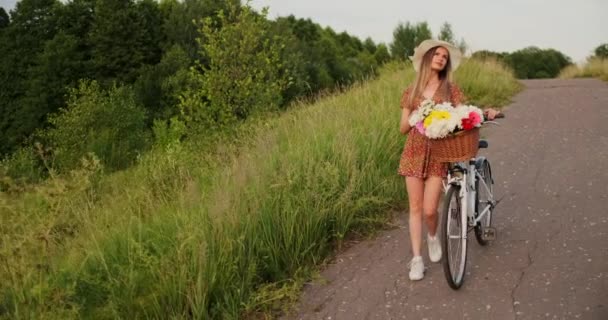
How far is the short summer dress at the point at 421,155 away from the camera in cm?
423

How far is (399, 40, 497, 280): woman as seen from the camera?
424 cm

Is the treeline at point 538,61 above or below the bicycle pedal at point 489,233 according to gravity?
Answer: below

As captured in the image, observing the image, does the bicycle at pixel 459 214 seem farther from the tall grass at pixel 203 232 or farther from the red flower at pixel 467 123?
the tall grass at pixel 203 232

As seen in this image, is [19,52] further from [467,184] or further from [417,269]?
[467,184]

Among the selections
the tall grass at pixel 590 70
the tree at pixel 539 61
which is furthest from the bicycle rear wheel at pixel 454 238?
the tree at pixel 539 61

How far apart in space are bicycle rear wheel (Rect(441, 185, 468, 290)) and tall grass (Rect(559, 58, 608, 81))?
1635cm

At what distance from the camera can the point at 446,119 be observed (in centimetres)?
393

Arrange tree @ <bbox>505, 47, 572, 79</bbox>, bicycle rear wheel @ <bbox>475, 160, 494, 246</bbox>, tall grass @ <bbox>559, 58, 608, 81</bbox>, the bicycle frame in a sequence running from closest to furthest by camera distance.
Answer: the bicycle frame → bicycle rear wheel @ <bbox>475, 160, 494, 246</bbox> → tall grass @ <bbox>559, 58, 608, 81</bbox> → tree @ <bbox>505, 47, 572, 79</bbox>

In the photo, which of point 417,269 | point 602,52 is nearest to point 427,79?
point 417,269

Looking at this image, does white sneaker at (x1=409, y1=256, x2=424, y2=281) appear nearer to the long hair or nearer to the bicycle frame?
the bicycle frame

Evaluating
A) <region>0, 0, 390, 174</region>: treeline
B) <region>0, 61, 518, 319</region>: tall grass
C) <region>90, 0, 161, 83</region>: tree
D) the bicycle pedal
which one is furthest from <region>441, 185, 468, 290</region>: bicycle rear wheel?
<region>90, 0, 161, 83</region>: tree

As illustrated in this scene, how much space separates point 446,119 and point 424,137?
368mm

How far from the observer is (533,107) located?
12297 mm

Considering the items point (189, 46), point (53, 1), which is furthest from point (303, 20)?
point (53, 1)
